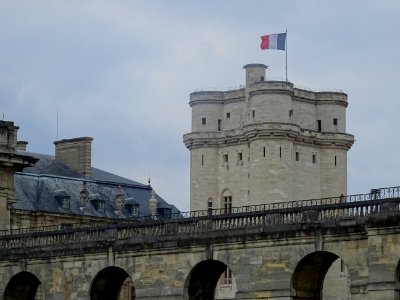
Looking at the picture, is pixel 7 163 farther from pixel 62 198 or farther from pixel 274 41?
pixel 274 41

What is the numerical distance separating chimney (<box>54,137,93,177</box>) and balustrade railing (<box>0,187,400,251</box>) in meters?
29.6

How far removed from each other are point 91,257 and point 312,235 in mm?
11275

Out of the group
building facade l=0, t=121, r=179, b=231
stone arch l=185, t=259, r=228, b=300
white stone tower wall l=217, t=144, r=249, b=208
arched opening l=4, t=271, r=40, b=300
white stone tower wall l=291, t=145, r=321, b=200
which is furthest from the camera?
white stone tower wall l=217, t=144, r=249, b=208

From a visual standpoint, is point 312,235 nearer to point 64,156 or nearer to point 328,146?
point 64,156

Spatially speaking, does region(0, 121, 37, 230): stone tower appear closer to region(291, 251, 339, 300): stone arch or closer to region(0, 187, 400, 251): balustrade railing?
region(0, 187, 400, 251): balustrade railing

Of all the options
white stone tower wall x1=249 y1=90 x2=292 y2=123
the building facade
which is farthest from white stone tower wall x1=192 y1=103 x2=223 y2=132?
the building facade

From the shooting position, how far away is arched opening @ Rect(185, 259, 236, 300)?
50.3 meters

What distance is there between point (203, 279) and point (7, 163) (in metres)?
15.2

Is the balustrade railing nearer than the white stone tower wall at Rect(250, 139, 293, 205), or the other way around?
the balustrade railing

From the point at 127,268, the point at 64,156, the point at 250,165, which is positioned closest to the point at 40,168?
the point at 64,156

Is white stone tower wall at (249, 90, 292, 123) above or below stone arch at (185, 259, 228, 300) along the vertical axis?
above

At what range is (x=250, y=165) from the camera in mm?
97875

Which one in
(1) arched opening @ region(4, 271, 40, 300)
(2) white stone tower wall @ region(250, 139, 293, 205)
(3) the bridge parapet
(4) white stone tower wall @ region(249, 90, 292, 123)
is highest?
(4) white stone tower wall @ region(249, 90, 292, 123)

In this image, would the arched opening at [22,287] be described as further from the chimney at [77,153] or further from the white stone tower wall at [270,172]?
the white stone tower wall at [270,172]
